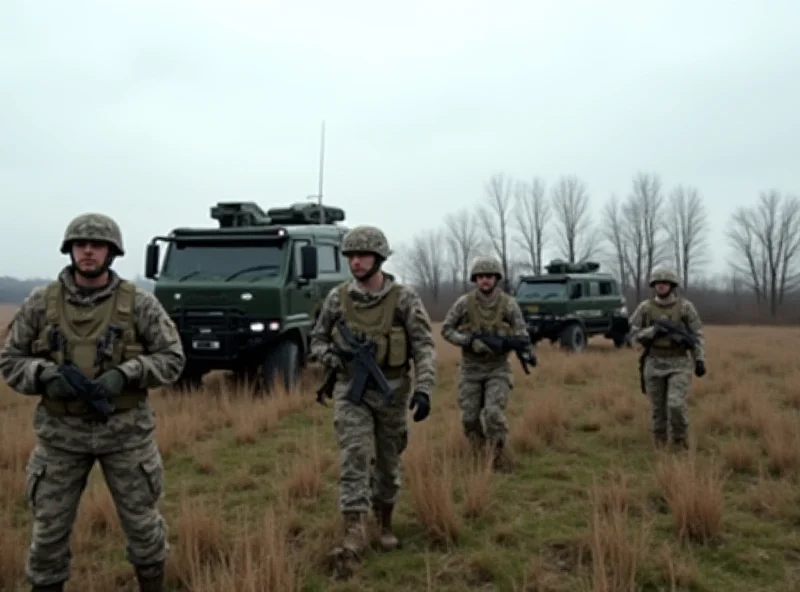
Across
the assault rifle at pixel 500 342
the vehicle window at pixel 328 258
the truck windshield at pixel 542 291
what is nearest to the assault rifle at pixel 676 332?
the assault rifle at pixel 500 342

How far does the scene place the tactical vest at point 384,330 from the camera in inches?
171

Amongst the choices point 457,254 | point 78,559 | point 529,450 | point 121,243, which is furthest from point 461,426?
point 457,254

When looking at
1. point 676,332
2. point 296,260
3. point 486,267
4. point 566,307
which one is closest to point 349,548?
point 486,267

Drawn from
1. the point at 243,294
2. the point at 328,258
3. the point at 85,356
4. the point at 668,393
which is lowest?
the point at 668,393

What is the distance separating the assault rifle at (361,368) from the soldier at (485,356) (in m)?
2.07

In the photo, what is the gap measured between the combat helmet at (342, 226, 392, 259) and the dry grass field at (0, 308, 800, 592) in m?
1.51

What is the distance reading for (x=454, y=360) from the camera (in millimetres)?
15539

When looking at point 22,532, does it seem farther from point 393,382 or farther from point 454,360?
point 454,360

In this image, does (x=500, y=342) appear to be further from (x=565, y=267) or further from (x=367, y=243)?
(x=565, y=267)

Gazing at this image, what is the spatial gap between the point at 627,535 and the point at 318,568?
1688mm

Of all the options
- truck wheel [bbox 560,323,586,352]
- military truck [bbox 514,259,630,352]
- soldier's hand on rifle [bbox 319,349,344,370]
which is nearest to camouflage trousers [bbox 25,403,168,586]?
soldier's hand on rifle [bbox 319,349,344,370]

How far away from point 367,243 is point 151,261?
6232mm

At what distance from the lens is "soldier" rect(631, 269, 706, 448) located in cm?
678

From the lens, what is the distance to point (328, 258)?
36.4ft
